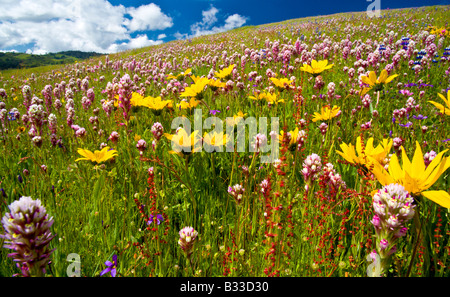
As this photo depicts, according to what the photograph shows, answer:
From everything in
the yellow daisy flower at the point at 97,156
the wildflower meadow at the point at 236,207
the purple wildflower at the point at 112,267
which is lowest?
the purple wildflower at the point at 112,267

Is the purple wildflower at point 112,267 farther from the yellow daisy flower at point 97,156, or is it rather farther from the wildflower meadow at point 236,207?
the yellow daisy flower at point 97,156

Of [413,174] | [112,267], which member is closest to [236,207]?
[112,267]

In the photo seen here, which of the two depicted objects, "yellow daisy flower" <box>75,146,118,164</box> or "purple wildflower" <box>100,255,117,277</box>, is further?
"yellow daisy flower" <box>75,146,118,164</box>

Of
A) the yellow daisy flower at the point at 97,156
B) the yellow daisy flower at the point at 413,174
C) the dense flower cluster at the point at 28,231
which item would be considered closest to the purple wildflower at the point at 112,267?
the dense flower cluster at the point at 28,231

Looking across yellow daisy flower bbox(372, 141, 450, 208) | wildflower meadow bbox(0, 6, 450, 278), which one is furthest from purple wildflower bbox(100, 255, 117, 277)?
yellow daisy flower bbox(372, 141, 450, 208)

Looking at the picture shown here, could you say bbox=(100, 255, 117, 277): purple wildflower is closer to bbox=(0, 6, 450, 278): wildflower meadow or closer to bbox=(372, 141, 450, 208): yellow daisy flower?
bbox=(0, 6, 450, 278): wildflower meadow

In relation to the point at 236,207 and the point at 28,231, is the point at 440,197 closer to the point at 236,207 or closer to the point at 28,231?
the point at 236,207

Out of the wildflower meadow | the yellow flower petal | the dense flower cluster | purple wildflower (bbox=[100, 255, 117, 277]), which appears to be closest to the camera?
the dense flower cluster

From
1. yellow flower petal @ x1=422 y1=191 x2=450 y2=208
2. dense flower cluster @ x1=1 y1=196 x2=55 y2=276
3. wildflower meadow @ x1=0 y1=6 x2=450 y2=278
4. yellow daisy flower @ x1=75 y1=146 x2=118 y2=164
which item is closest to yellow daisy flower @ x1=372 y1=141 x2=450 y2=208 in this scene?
wildflower meadow @ x1=0 y1=6 x2=450 y2=278

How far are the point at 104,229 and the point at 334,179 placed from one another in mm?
1651

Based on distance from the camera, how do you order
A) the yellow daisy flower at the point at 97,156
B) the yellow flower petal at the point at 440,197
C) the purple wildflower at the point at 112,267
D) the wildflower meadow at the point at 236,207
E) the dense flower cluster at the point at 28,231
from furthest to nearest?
the yellow daisy flower at the point at 97,156 → the purple wildflower at the point at 112,267 → the wildflower meadow at the point at 236,207 → the yellow flower petal at the point at 440,197 → the dense flower cluster at the point at 28,231

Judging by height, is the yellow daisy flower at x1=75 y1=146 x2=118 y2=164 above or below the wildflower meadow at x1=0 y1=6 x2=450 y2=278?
above

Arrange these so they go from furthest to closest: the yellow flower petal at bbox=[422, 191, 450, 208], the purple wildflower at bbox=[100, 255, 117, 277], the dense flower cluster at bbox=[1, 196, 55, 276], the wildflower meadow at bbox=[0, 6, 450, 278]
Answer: the purple wildflower at bbox=[100, 255, 117, 277] < the wildflower meadow at bbox=[0, 6, 450, 278] < the yellow flower petal at bbox=[422, 191, 450, 208] < the dense flower cluster at bbox=[1, 196, 55, 276]

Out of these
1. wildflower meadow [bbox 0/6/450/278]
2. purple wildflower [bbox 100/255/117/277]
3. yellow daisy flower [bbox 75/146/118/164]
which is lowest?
purple wildflower [bbox 100/255/117/277]
